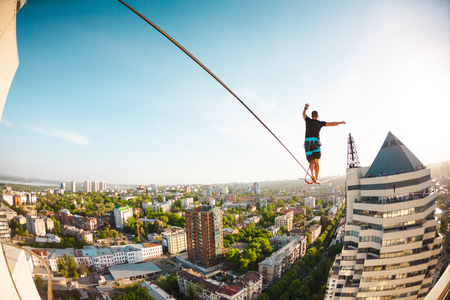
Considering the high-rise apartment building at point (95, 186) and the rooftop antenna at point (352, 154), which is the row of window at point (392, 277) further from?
the high-rise apartment building at point (95, 186)

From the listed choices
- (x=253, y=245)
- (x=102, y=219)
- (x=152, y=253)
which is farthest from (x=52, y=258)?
(x=253, y=245)

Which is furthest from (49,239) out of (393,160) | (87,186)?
(393,160)

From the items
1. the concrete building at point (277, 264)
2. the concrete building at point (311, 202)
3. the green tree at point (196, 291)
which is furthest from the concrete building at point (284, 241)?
the concrete building at point (311, 202)

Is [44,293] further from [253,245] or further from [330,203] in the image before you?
[330,203]

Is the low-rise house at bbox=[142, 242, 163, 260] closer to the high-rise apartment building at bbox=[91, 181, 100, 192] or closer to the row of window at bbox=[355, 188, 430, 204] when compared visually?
the high-rise apartment building at bbox=[91, 181, 100, 192]

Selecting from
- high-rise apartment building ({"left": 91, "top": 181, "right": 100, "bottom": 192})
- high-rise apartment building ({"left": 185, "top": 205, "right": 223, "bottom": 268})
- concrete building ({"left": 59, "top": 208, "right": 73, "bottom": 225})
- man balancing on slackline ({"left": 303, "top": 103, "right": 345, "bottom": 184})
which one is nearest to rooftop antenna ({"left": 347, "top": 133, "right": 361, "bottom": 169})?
man balancing on slackline ({"left": 303, "top": 103, "right": 345, "bottom": 184})

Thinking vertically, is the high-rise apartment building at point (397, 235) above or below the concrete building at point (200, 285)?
above
